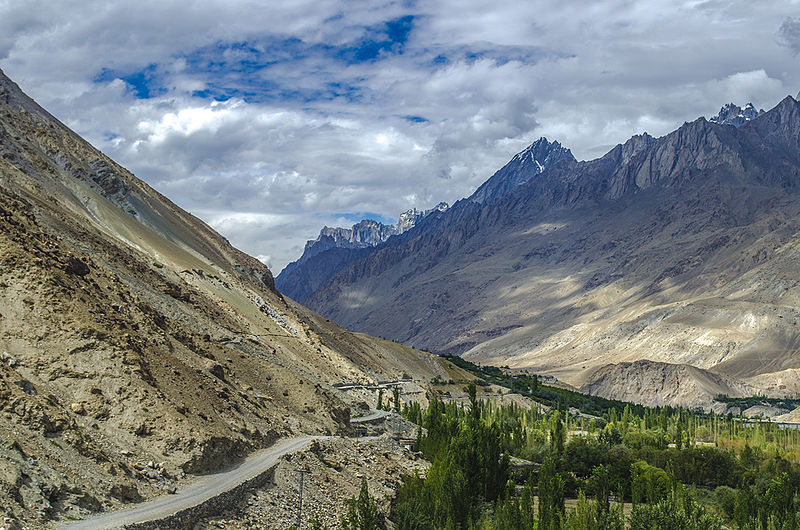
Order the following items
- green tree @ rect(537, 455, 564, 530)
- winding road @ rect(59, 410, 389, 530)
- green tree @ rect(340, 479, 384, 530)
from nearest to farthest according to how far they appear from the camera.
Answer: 1. winding road @ rect(59, 410, 389, 530)
2. green tree @ rect(340, 479, 384, 530)
3. green tree @ rect(537, 455, 564, 530)

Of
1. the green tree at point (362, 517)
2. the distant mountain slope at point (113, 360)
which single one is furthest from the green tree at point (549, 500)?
the green tree at point (362, 517)

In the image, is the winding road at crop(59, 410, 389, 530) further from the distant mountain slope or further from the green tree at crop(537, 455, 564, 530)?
the green tree at crop(537, 455, 564, 530)

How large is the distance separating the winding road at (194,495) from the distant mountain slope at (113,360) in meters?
0.73

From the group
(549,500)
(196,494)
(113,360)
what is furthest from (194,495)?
(549,500)

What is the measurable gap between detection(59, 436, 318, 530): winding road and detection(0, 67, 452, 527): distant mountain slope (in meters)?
0.73

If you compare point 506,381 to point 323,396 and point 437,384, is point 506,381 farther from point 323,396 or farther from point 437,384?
point 323,396

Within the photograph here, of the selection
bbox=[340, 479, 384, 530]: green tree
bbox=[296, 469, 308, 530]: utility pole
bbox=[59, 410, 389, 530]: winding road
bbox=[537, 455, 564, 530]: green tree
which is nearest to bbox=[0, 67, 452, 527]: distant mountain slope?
bbox=[59, 410, 389, 530]: winding road

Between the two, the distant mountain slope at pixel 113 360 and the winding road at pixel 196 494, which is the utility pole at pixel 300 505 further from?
Answer: the distant mountain slope at pixel 113 360

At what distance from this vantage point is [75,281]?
4938 centimetres

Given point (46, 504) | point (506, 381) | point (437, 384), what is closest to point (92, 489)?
point (46, 504)

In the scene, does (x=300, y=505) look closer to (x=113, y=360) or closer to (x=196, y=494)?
(x=196, y=494)

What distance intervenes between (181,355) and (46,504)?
85.9 feet

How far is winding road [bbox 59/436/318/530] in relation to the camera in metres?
30.3

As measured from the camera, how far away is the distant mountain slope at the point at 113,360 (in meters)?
33.4
